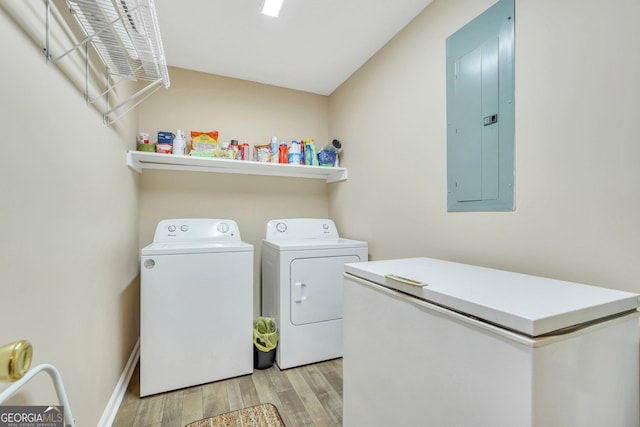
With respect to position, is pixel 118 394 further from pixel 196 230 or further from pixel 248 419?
pixel 196 230

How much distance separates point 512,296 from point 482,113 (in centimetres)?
95

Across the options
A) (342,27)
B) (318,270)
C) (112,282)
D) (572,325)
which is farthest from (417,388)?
(342,27)

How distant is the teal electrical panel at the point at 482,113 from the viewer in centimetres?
126

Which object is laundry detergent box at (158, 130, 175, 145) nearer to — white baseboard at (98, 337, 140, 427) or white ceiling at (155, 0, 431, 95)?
white ceiling at (155, 0, 431, 95)

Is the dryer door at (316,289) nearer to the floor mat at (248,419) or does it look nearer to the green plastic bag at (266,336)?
the green plastic bag at (266,336)

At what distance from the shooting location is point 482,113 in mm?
1373

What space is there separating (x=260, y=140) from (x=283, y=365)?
192 centimetres

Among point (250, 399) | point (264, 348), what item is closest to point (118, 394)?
point (250, 399)

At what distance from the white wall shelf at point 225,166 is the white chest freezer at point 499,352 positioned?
5.30 feet

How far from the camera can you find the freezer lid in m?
0.67

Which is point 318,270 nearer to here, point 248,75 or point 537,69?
point 537,69

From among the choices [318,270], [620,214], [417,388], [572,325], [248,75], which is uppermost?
[248,75]

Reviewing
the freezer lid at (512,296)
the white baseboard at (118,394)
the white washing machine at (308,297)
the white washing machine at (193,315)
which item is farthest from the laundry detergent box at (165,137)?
the freezer lid at (512,296)

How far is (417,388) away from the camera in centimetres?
91
